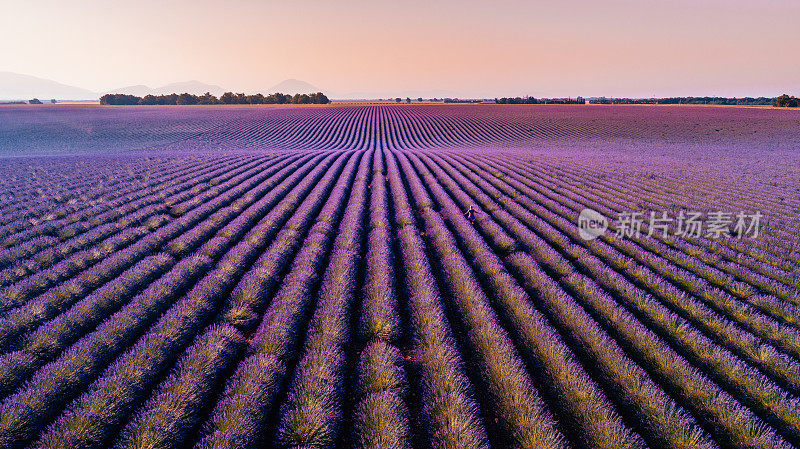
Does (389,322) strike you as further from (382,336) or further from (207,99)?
(207,99)

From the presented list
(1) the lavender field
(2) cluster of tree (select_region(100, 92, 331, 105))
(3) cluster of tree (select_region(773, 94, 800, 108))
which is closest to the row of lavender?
(1) the lavender field

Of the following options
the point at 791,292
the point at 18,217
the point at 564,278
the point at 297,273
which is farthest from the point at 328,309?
the point at 18,217

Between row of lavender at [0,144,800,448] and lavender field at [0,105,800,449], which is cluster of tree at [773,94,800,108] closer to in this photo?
lavender field at [0,105,800,449]

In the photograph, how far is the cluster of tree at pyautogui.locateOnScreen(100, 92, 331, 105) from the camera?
8612 cm

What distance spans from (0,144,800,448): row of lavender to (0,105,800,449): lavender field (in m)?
0.03

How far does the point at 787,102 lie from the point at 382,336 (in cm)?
10898

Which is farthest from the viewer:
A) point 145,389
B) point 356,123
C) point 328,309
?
A: point 356,123

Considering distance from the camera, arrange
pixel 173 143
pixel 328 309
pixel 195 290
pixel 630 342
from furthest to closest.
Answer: pixel 173 143
pixel 195 290
pixel 328 309
pixel 630 342

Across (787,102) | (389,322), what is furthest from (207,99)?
(787,102)

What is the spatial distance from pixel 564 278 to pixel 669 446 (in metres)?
3.42

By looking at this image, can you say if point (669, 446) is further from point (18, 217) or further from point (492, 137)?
point (492, 137)

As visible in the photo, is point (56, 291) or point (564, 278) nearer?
point (56, 291)

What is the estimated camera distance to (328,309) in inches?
187

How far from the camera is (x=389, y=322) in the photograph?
4.55 m
